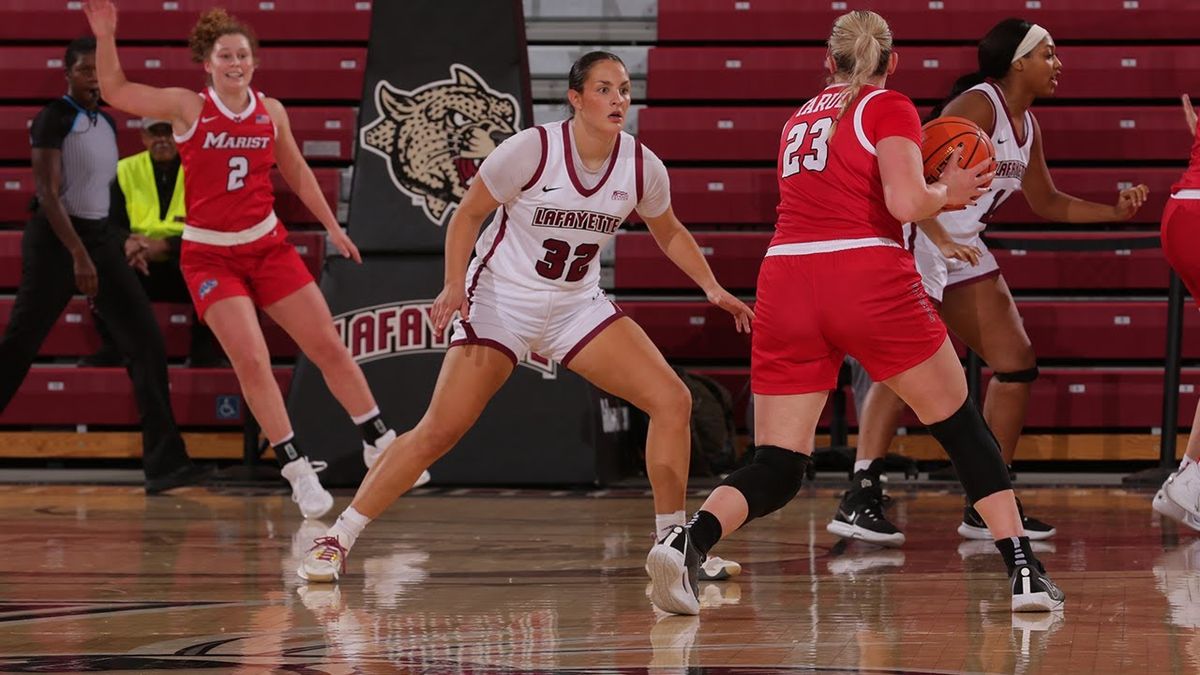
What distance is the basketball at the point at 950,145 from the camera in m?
4.64

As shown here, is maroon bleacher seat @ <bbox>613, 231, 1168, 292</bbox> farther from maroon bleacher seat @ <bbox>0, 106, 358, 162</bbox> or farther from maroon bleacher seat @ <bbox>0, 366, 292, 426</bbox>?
maroon bleacher seat @ <bbox>0, 366, 292, 426</bbox>

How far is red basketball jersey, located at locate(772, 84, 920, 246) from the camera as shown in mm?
4336

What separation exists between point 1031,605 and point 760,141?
5.98m

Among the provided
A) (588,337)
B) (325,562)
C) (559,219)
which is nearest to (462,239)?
(559,219)

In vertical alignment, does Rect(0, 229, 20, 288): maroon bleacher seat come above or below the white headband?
below

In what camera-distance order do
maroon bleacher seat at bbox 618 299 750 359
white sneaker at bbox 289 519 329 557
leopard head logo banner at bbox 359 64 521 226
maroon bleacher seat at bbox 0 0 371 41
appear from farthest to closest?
maroon bleacher seat at bbox 0 0 371 41 < maroon bleacher seat at bbox 618 299 750 359 < leopard head logo banner at bbox 359 64 521 226 < white sneaker at bbox 289 519 329 557

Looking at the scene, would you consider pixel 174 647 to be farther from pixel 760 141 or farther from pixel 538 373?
pixel 760 141

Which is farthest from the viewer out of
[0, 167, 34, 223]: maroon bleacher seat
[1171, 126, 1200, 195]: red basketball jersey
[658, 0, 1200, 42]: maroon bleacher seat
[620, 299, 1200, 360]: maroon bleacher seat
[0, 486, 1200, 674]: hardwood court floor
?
[658, 0, 1200, 42]: maroon bleacher seat

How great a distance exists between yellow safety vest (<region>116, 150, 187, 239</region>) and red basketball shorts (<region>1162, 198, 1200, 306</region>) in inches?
210

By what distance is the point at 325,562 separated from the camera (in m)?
5.12

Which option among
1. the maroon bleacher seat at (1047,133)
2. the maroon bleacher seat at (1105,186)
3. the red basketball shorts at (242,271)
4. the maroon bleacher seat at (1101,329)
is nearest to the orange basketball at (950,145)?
the red basketball shorts at (242,271)

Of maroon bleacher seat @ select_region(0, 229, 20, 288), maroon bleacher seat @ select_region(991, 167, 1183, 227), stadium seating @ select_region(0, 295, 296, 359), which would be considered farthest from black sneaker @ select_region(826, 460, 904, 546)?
maroon bleacher seat @ select_region(0, 229, 20, 288)

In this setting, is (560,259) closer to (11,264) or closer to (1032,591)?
(1032,591)

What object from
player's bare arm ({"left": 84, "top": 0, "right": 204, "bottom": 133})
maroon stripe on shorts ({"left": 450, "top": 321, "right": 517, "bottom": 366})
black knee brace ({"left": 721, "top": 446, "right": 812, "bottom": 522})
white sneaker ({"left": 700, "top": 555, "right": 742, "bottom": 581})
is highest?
player's bare arm ({"left": 84, "top": 0, "right": 204, "bottom": 133})
